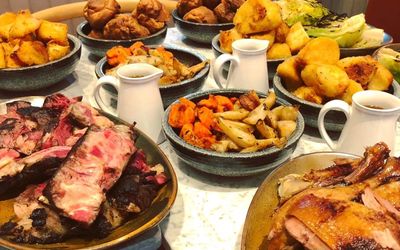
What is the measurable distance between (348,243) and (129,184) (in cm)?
47

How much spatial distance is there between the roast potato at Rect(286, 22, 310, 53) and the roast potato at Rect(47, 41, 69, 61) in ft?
2.63

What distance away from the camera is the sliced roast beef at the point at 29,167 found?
0.96 meters

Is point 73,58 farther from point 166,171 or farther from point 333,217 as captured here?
point 333,217

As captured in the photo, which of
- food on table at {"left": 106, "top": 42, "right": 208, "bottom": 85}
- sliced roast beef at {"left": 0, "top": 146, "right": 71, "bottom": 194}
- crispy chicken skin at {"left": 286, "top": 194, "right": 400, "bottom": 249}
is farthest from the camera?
food on table at {"left": 106, "top": 42, "right": 208, "bottom": 85}

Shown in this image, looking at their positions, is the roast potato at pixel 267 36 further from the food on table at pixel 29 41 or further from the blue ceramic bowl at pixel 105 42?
the food on table at pixel 29 41

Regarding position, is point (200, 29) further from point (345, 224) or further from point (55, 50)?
point (345, 224)

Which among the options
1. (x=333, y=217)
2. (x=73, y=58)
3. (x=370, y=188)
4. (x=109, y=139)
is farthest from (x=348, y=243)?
(x=73, y=58)

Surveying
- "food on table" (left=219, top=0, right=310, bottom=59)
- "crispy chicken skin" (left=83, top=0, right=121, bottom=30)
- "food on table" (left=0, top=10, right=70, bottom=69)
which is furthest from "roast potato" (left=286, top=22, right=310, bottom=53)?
"food on table" (left=0, top=10, right=70, bottom=69)

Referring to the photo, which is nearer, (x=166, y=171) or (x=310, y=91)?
(x=166, y=171)

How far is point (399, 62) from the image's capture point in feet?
4.96

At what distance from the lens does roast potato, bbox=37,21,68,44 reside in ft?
5.07

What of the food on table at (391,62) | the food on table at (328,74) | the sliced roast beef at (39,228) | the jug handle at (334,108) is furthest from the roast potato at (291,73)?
the sliced roast beef at (39,228)

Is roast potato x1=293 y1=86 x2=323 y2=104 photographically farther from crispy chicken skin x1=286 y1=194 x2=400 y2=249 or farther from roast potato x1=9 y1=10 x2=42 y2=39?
roast potato x1=9 y1=10 x2=42 y2=39

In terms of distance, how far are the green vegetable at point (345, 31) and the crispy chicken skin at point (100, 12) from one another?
0.79 metres
